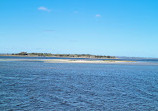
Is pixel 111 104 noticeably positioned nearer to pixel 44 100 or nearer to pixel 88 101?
pixel 88 101

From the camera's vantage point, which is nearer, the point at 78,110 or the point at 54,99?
the point at 78,110

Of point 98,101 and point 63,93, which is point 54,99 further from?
point 98,101

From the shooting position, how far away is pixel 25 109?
1316cm

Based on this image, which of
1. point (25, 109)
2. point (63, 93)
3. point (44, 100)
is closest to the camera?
point (25, 109)

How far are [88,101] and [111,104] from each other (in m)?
2.13

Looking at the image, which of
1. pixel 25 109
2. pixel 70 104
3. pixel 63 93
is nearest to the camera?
pixel 25 109

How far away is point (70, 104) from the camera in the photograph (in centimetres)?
1469

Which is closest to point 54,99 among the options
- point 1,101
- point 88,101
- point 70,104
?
point 70,104

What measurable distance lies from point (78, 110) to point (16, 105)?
521 centimetres

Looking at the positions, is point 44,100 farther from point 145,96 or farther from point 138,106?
point 145,96

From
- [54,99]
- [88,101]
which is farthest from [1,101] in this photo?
[88,101]

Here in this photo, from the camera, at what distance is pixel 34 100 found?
1549 cm

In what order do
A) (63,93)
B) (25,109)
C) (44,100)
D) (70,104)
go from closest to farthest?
(25,109) → (70,104) → (44,100) → (63,93)

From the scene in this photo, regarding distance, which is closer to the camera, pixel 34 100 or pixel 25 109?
pixel 25 109
